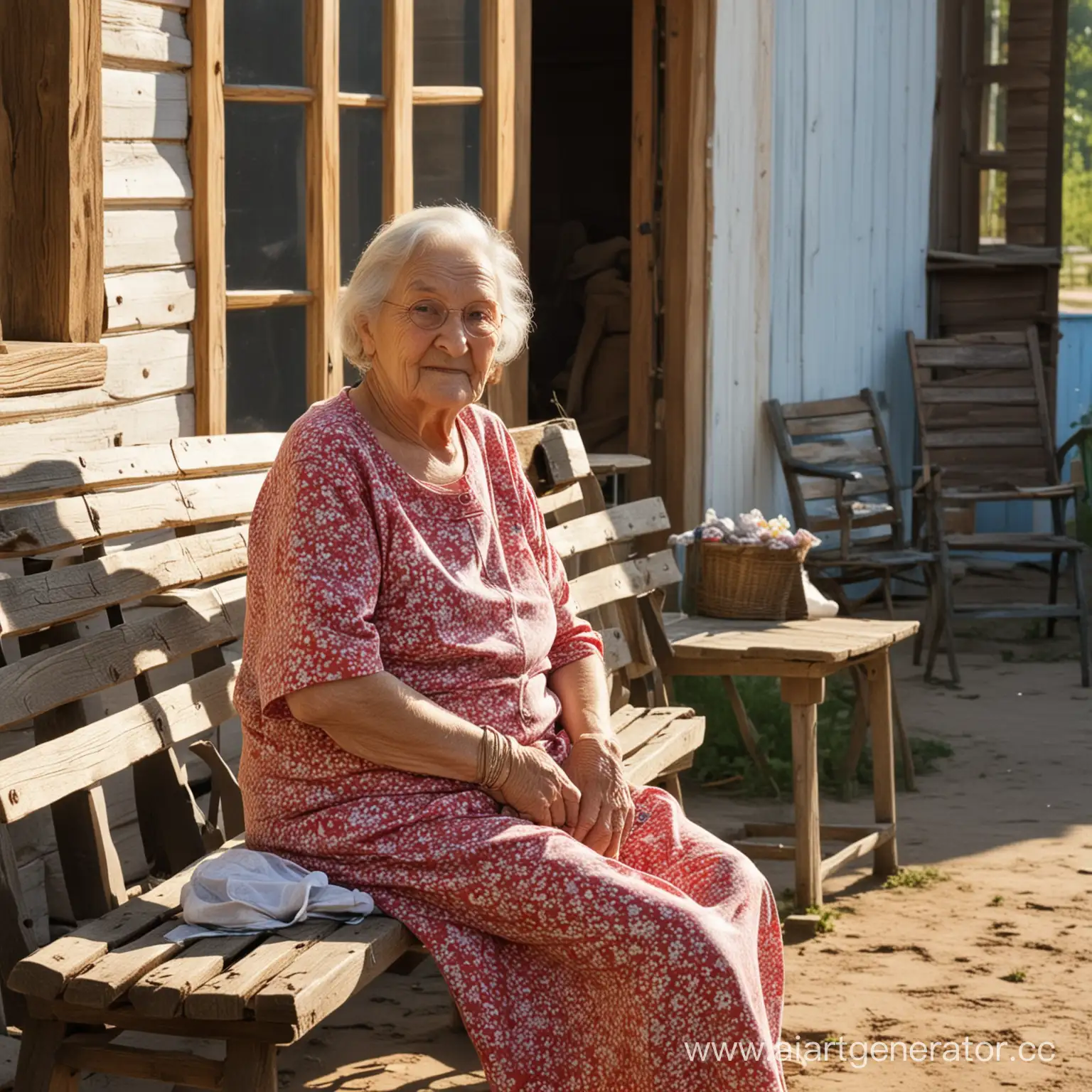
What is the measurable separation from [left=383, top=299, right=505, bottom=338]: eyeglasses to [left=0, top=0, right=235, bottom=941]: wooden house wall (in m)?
1.17

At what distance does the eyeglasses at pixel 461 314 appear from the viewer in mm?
2975

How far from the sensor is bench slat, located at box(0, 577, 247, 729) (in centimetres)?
279

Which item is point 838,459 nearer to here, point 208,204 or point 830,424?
Answer: point 830,424

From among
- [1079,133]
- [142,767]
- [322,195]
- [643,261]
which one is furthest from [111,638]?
[1079,133]

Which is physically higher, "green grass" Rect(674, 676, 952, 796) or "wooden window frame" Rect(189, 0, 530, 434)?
"wooden window frame" Rect(189, 0, 530, 434)

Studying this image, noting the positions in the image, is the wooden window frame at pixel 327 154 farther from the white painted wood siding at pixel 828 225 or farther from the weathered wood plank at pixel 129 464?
the white painted wood siding at pixel 828 225

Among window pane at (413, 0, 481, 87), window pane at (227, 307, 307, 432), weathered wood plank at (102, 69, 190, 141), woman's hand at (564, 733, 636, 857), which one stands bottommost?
woman's hand at (564, 733, 636, 857)

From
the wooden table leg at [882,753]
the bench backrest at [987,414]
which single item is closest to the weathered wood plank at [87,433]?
the wooden table leg at [882,753]

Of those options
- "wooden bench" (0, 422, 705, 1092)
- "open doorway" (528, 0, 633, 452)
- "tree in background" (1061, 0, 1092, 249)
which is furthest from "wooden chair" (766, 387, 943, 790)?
"tree in background" (1061, 0, 1092, 249)

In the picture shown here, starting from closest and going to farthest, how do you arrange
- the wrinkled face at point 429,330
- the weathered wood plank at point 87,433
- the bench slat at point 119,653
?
the bench slat at point 119,653, the wrinkled face at point 429,330, the weathered wood plank at point 87,433

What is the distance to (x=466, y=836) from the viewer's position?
8.95ft

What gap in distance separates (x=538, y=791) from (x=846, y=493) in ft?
18.6

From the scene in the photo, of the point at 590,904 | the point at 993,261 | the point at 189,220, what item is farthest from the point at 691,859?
the point at 993,261

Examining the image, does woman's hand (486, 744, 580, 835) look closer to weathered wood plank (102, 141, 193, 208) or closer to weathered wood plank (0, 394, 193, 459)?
weathered wood plank (0, 394, 193, 459)
